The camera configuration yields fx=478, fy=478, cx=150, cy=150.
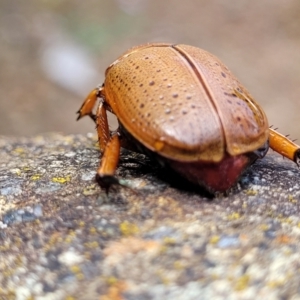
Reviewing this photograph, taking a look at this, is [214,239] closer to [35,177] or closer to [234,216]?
[234,216]

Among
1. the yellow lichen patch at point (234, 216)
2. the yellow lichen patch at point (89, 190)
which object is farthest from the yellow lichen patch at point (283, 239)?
the yellow lichen patch at point (89, 190)

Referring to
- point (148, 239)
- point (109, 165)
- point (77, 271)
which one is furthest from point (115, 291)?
point (109, 165)

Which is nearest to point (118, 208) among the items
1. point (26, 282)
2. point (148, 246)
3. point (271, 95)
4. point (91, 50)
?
point (148, 246)

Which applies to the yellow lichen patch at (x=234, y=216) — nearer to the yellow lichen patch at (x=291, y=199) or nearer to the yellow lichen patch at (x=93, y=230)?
the yellow lichen patch at (x=291, y=199)

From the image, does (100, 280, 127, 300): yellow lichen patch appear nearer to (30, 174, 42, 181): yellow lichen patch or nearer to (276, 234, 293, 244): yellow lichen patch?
(276, 234, 293, 244): yellow lichen patch

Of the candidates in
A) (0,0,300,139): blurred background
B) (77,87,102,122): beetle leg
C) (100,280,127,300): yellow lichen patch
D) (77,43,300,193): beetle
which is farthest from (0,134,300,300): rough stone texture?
(0,0,300,139): blurred background

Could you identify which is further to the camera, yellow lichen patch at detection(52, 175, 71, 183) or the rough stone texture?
yellow lichen patch at detection(52, 175, 71, 183)
